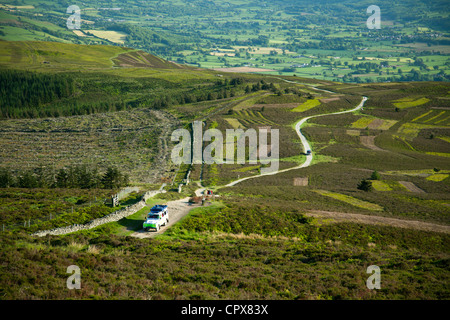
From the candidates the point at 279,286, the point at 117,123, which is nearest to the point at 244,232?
the point at 279,286

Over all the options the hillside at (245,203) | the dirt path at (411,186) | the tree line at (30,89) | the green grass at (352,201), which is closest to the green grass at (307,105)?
the hillside at (245,203)

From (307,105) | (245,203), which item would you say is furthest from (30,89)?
(245,203)

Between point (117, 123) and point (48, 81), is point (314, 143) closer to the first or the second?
point (117, 123)

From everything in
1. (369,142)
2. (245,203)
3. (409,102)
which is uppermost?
(409,102)

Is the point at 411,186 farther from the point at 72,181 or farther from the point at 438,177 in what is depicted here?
the point at 72,181

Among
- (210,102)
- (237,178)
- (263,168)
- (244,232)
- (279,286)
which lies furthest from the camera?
(210,102)
